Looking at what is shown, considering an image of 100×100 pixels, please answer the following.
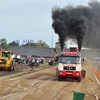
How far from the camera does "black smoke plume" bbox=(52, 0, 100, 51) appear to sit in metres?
28.9

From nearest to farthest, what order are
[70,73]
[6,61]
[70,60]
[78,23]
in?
1. [70,73]
2. [70,60]
3. [6,61]
4. [78,23]

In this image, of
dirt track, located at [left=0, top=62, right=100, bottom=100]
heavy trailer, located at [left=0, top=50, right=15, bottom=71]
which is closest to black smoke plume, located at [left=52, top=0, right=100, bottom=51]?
heavy trailer, located at [left=0, top=50, right=15, bottom=71]

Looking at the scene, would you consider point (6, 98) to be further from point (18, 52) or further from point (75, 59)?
point (18, 52)

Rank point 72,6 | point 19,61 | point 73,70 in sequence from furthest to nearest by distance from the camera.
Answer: point 19,61
point 72,6
point 73,70

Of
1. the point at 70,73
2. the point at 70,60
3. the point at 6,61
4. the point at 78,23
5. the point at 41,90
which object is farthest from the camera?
the point at 78,23

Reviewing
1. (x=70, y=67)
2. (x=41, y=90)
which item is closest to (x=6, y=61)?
(x=70, y=67)

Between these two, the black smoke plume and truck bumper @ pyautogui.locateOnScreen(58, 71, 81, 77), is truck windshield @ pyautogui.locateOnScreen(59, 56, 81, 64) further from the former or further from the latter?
the black smoke plume

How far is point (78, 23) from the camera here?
98.1 ft

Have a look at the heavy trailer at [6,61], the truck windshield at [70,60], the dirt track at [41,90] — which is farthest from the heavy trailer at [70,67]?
the heavy trailer at [6,61]

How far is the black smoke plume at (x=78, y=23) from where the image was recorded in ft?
94.9

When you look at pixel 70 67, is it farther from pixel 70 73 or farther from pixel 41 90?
pixel 41 90

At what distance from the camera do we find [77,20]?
30.0 m

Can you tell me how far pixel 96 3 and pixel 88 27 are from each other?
25.9ft

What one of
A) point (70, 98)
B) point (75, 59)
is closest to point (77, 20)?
point (75, 59)
